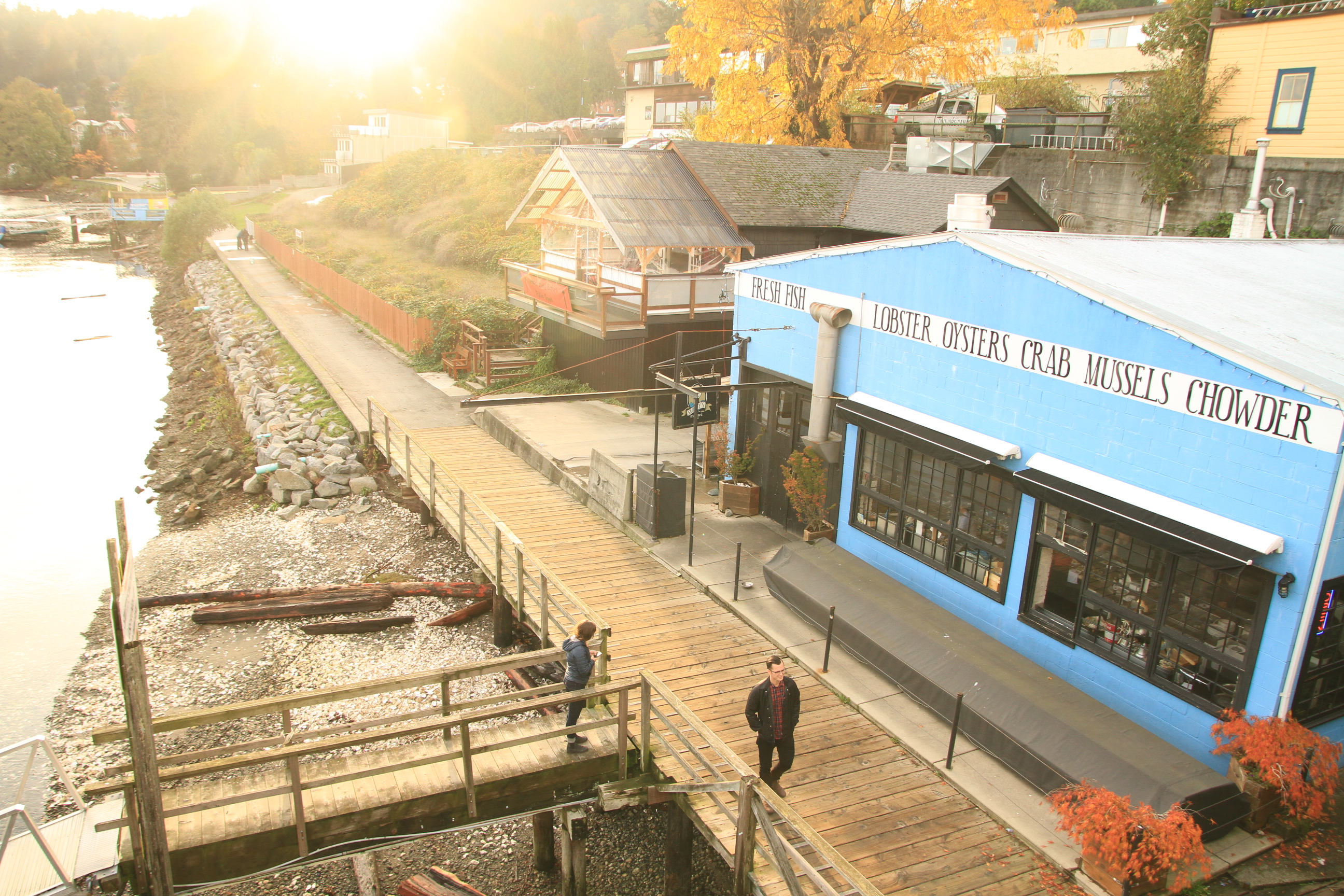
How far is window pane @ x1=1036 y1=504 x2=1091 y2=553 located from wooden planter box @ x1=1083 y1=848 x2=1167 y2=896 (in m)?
3.53

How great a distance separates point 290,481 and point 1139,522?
1982cm

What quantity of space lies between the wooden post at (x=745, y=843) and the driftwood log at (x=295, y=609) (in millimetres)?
11139

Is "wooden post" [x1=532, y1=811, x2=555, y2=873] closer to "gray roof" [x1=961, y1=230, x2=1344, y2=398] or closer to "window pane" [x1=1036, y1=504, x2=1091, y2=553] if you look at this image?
"window pane" [x1=1036, y1=504, x2=1091, y2=553]

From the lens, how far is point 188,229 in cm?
7000

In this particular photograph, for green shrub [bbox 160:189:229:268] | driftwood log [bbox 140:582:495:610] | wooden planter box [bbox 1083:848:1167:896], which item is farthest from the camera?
green shrub [bbox 160:189:229:268]

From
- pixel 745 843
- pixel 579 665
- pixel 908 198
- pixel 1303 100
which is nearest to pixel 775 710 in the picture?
pixel 745 843

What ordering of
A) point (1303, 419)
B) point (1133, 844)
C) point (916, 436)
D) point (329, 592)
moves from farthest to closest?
point (329, 592), point (916, 436), point (1303, 419), point (1133, 844)

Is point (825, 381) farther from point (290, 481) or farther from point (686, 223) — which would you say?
point (290, 481)

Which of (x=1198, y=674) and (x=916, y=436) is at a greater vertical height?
(x=916, y=436)

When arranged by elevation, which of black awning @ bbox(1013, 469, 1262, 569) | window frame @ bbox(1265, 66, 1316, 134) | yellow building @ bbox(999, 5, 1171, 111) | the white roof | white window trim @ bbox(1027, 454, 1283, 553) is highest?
yellow building @ bbox(999, 5, 1171, 111)

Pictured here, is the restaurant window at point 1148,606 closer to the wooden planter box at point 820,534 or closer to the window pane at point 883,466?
the window pane at point 883,466

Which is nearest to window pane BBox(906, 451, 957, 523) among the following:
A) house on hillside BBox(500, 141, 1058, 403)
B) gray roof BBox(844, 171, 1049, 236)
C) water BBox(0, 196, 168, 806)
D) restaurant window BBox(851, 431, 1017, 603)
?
restaurant window BBox(851, 431, 1017, 603)

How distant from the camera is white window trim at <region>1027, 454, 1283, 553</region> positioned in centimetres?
845

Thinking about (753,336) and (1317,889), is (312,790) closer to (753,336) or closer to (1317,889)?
(1317,889)
